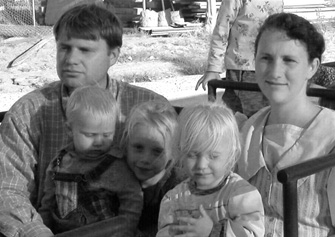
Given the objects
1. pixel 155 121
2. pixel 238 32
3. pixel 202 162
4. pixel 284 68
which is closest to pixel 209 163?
pixel 202 162

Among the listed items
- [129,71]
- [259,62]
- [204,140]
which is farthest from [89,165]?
[129,71]

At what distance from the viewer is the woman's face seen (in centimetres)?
248

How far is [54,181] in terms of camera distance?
2.62 meters

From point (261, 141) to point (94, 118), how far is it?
25.0 inches

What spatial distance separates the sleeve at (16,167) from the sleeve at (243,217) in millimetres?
792

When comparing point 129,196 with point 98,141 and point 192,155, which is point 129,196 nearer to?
point 98,141

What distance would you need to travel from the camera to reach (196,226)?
215 cm

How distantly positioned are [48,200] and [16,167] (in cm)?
21

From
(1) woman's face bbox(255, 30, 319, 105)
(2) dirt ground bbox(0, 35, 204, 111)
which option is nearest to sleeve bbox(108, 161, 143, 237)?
(1) woman's face bbox(255, 30, 319, 105)

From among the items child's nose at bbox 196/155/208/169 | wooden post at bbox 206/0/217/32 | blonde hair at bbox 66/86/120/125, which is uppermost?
blonde hair at bbox 66/86/120/125

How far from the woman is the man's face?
69 centimetres

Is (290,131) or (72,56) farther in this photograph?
(72,56)

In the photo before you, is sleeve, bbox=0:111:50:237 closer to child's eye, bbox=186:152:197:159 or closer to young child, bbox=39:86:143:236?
young child, bbox=39:86:143:236

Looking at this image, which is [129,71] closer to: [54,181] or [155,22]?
[155,22]
